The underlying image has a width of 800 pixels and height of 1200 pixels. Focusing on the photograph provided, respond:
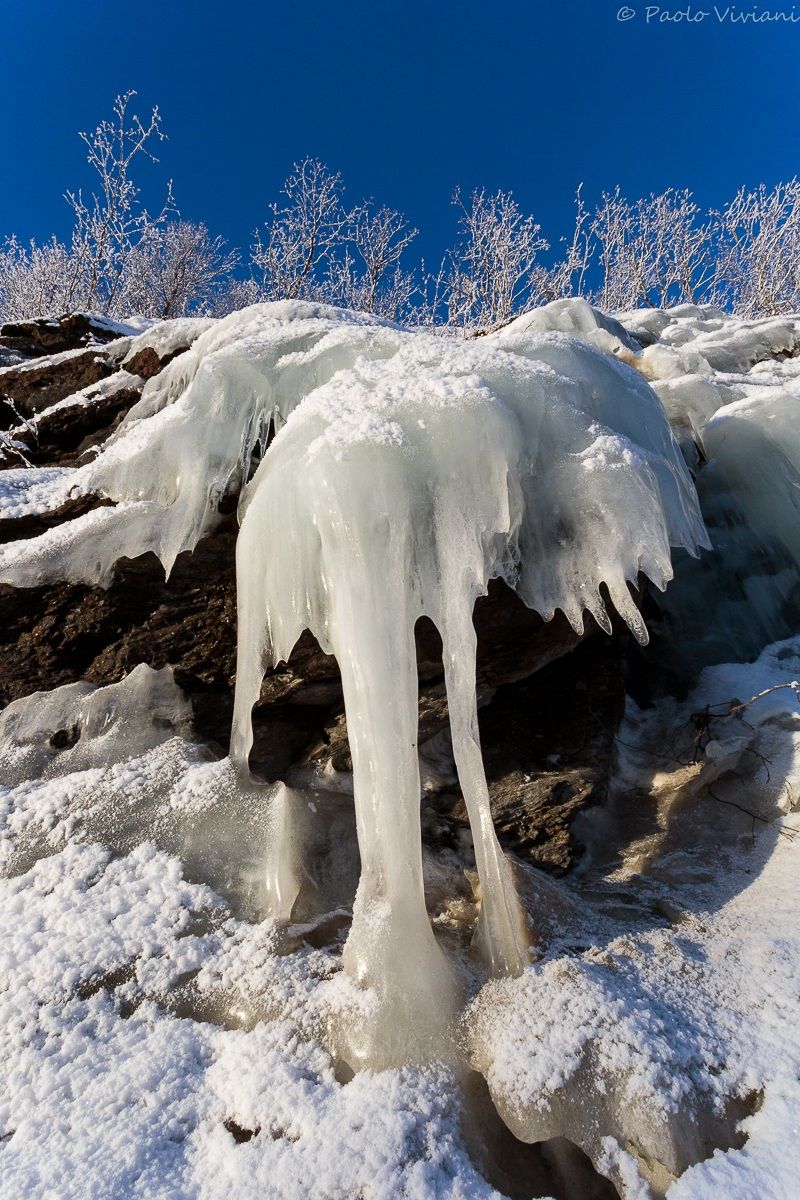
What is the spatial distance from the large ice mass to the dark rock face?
0.06m

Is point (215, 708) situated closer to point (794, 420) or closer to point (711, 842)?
point (711, 842)

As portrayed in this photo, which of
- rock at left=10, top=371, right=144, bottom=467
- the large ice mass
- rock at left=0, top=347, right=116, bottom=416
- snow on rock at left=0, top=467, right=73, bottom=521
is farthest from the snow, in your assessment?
snow on rock at left=0, top=467, right=73, bottom=521

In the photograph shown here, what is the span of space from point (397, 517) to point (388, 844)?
3.34 ft

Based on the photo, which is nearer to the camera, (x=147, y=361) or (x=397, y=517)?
(x=397, y=517)

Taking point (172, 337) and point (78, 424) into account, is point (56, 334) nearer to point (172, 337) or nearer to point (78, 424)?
point (78, 424)

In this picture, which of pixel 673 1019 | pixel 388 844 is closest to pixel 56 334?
pixel 388 844

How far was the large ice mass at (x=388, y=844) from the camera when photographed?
1.46 m

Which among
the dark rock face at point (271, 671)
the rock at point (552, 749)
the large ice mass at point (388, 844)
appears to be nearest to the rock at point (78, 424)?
the large ice mass at point (388, 844)

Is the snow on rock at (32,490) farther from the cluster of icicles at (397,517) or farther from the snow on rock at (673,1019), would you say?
the snow on rock at (673,1019)

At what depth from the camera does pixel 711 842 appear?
9.12 ft

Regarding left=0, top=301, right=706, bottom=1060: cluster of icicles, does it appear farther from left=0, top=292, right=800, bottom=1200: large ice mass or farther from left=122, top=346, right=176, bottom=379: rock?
left=122, top=346, right=176, bottom=379: rock

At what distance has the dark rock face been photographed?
3156 mm

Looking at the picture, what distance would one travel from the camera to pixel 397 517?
85.2 inches

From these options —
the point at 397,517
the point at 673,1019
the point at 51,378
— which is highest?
the point at 51,378
